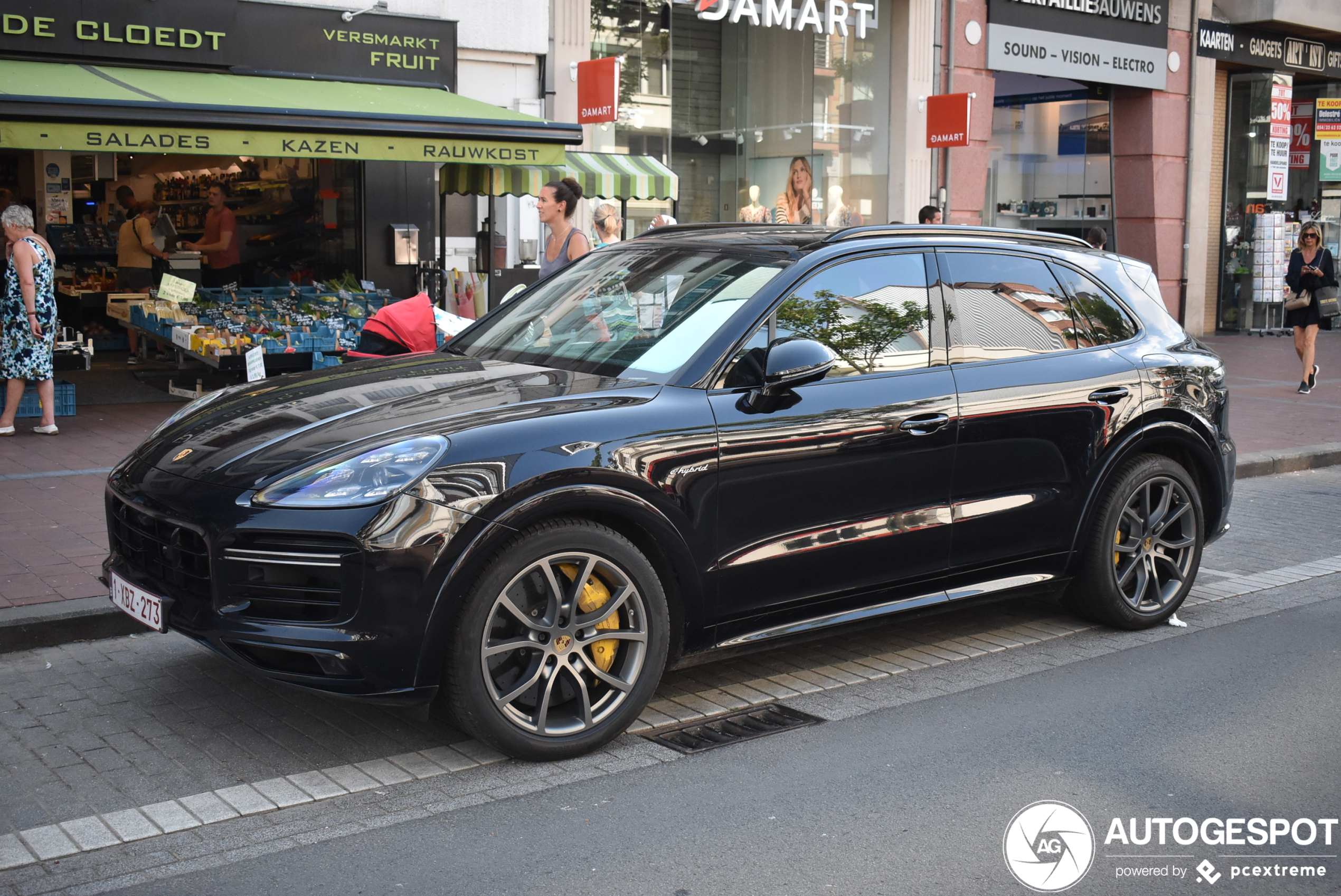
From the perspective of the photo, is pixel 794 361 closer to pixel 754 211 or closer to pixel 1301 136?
pixel 754 211

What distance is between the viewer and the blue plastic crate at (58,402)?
10.8 m

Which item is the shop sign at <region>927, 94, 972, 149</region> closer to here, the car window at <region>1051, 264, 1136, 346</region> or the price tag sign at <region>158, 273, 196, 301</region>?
the price tag sign at <region>158, 273, 196, 301</region>

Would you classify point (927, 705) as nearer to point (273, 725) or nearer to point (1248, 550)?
point (273, 725)

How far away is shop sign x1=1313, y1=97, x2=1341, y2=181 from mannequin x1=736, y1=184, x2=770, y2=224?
12952 mm

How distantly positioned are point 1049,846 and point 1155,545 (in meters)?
2.57

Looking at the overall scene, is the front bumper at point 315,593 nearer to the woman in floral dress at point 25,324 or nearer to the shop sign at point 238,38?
the woman in floral dress at point 25,324

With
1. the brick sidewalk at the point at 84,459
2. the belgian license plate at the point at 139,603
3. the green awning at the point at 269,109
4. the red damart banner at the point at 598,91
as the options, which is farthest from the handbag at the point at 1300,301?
the belgian license plate at the point at 139,603

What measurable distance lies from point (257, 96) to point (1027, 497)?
29.6ft

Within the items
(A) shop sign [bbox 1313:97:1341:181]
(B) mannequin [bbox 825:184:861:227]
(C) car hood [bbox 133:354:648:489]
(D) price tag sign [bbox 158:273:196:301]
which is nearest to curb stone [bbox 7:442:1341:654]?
(C) car hood [bbox 133:354:648:489]

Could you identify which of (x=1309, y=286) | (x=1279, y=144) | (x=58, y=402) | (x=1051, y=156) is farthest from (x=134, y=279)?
(x=1279, y=144)

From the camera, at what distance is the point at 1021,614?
6.34m

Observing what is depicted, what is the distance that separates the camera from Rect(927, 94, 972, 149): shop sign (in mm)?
17297

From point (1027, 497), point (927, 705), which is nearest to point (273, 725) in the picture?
point (927, 705)

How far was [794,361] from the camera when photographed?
4523 mm
